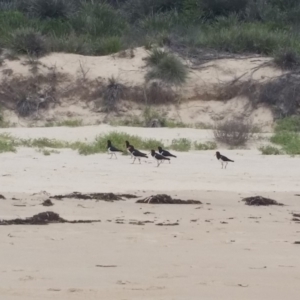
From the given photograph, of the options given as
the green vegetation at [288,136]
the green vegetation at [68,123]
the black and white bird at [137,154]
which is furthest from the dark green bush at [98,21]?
the black and white bird at [137,154]

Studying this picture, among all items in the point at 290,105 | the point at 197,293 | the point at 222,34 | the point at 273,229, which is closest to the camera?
the point at 197,293

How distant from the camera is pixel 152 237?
869 cm

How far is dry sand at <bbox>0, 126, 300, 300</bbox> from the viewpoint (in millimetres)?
6637

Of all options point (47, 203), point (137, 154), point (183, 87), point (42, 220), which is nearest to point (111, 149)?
point (137, 154)

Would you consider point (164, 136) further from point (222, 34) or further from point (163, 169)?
point (222, 34)

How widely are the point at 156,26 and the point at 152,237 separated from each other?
1872 centimetres

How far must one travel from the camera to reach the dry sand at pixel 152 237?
21.8ft

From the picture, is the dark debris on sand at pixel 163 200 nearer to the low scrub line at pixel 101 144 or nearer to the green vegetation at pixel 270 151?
the low scrub line at pixel 101 144

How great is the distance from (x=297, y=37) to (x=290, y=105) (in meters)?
4.00

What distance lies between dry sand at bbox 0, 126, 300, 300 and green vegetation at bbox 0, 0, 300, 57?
939 cm

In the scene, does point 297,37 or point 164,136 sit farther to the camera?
point 297,37

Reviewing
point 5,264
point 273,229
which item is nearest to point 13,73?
point 273,229

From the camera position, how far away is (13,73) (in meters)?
23.0

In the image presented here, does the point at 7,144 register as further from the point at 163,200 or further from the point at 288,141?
the point at 163,200
